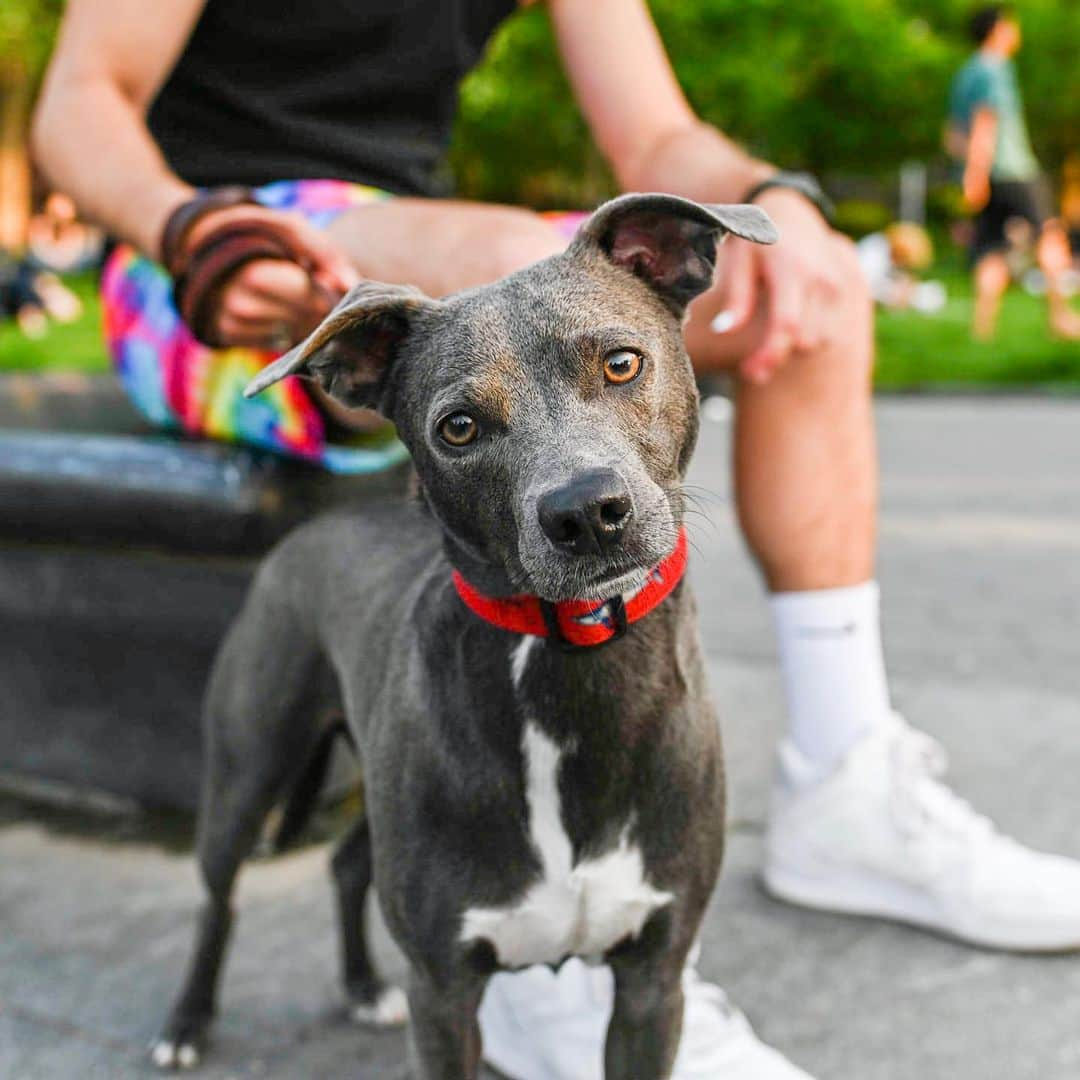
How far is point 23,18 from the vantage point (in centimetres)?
1722

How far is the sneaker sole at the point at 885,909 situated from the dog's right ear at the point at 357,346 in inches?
57.1

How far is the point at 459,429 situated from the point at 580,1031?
110 centimetres

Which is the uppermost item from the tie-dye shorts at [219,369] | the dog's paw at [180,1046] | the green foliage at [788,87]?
the tie-dye shorts at [219,369]

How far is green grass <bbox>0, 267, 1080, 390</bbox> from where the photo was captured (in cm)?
1100

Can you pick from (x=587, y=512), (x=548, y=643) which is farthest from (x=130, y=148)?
(x=587, y=512)

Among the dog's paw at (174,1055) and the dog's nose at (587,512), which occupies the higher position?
the dog's nose at (587,512)

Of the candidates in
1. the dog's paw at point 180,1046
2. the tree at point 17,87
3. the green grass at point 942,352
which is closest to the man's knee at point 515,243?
the dog's paw at point 180,1046

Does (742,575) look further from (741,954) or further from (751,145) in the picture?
(751,145)

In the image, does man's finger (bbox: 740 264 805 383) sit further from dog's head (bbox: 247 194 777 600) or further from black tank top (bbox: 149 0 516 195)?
black tank top (bbox: 149 0 516 195)

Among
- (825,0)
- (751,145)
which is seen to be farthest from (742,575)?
(751,145)

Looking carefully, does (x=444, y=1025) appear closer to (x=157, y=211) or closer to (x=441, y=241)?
(x=441, y=241)

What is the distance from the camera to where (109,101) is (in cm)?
271

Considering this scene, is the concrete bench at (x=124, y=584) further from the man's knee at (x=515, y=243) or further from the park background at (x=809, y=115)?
the park background at (x=809, y=115)

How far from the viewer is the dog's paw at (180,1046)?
2.45m
